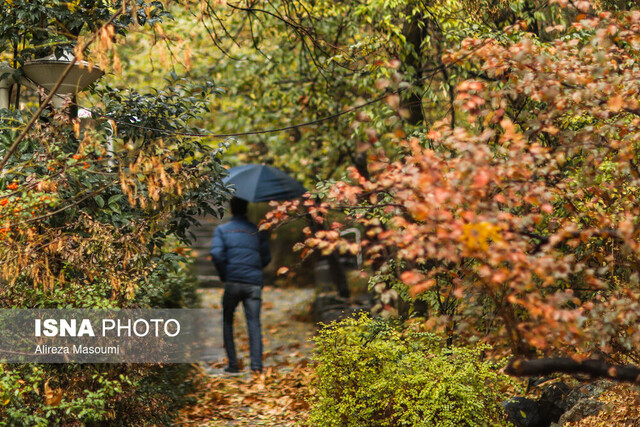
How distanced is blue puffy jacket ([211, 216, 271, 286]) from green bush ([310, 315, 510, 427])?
2796mm

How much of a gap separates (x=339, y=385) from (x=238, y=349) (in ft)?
16.3

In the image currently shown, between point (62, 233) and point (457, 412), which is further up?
point (62, 233)

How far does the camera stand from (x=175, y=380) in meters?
6.80

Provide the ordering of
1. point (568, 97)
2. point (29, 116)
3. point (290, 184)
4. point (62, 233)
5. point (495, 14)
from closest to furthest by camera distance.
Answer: point (568, 97) → point (62, 233) → point (29, 116) → point (495, 14) → point (290, 184)

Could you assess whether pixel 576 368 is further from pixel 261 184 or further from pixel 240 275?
pixel 261 184

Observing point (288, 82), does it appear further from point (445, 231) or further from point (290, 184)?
point (445, 231)

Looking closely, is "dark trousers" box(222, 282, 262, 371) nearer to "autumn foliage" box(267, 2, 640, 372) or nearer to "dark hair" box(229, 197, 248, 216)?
"dark hair" box(229, 197, 248, 216)

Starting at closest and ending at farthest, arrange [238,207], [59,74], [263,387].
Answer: [59,74]
[263,387]
[238,207]

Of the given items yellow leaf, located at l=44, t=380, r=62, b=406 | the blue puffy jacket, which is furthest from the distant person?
yellow leaf, located at l=44, t=380, r=62, b=406

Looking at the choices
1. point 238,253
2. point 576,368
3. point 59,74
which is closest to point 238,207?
point 238,253

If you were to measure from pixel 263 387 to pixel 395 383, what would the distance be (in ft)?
10.2

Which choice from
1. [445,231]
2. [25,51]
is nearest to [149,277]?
[25,51]

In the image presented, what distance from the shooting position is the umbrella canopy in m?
8.82

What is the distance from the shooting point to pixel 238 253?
310 inches
